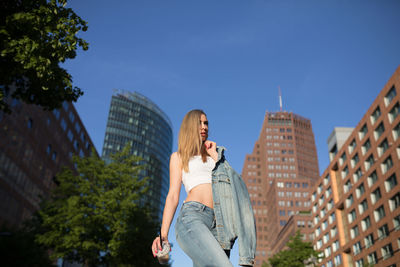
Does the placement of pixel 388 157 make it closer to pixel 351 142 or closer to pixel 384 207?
pixel 384 207

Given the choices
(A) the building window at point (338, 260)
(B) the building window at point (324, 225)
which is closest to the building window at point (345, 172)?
(B) the building window at point (324, 225)

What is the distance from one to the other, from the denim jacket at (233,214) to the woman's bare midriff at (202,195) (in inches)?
4.1

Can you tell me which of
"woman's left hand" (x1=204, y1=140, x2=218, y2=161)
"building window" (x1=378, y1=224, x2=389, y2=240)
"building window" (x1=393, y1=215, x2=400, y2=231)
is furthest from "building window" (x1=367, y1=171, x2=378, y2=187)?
"woman's left hand" (x1=204, y1=140, x2=218, y2=161)

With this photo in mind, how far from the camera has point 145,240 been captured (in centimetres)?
2272

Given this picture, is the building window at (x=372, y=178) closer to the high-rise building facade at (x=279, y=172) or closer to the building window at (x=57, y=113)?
the building window at (x=57, y=113)

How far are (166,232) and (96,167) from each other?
74.4 feet

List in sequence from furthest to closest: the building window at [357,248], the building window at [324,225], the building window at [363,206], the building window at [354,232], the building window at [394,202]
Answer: the building window at [324,225], the building window at [354,232], the building window at [357,248], the building window at [363,206], the building window at [394,202]

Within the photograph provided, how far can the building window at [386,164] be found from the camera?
45659mm

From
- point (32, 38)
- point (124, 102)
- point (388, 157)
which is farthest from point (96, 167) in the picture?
point (124, 102)

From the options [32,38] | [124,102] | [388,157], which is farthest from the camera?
[124,102]

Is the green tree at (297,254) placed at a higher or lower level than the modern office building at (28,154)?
lower

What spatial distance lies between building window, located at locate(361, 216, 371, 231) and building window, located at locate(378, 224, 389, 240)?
11.6 ft

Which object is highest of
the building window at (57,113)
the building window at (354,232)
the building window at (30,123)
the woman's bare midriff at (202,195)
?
the building window at (57,113)

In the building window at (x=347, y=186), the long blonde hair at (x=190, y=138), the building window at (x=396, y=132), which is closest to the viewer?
the long blonde hair at (x=190, y=138)
